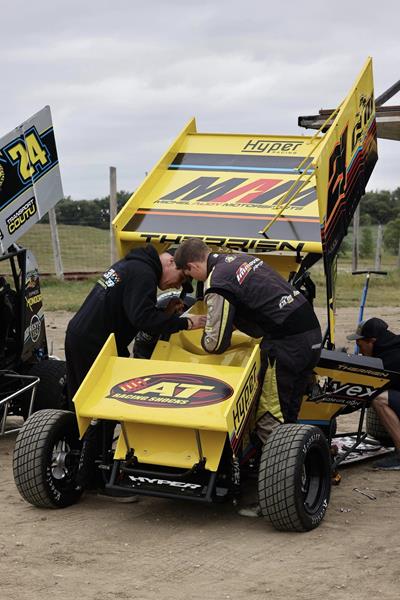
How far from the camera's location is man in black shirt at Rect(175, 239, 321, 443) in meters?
6.27

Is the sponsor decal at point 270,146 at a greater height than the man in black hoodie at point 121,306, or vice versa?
the sponsor decal at point 270,146

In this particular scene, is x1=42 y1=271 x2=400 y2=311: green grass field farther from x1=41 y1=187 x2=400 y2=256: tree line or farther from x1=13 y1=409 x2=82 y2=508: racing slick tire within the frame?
x1=13 y1=409 x2=82 y2=508: racing slick tire


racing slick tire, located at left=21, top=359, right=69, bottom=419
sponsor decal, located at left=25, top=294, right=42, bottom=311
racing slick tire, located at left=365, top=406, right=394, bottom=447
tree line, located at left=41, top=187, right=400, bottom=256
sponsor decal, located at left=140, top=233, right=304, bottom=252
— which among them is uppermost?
sponsor decal, located at left=140, top=233, right=304, bottom=252

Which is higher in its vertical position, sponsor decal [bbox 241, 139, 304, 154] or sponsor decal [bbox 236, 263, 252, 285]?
sponsor decal [bbox 241, 139, 304, 154]

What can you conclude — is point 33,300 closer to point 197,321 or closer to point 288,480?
point 197,321

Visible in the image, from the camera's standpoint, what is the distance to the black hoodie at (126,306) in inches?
261

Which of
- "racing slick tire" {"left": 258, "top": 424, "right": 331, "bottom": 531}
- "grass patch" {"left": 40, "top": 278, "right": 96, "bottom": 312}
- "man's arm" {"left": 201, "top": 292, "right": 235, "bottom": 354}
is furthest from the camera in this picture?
"grass patch" {"left": 40, "top": 278, "right": 96, "bottom": 312}

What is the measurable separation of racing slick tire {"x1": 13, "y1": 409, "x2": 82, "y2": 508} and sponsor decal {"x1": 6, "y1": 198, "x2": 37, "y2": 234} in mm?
2302

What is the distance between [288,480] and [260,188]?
266cm

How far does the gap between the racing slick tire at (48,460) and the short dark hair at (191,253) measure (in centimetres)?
123

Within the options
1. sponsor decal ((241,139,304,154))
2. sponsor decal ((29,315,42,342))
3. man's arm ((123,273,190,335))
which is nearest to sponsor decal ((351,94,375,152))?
sponsor decal ((241,139,304,154))

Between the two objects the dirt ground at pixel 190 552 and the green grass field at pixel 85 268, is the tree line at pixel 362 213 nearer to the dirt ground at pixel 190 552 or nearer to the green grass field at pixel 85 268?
the green grass field at pixel 85 268

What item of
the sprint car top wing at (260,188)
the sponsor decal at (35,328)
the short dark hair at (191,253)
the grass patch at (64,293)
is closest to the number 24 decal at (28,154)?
the sponsor decal at (35,328)

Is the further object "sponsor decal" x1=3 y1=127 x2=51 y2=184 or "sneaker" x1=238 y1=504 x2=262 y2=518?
"sponsor decal" x1=3 y1=127 x2=51 y2=184
